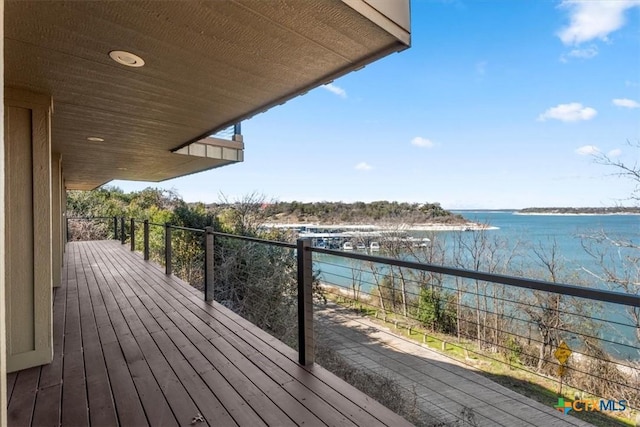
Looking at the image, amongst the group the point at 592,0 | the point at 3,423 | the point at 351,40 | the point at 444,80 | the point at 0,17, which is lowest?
the point at 3,423

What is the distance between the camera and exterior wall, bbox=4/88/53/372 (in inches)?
101

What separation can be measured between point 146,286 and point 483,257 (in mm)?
11344

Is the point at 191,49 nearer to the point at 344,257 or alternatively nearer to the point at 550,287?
the point at 344,257

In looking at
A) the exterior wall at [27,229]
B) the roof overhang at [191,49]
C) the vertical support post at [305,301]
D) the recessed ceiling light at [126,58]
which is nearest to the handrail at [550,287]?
the vertical support post at [305,301]

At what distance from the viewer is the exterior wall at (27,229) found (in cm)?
255

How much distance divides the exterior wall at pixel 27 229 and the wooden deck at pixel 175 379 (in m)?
0.23

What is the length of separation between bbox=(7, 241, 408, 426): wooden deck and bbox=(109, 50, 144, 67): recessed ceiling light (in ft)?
7.12

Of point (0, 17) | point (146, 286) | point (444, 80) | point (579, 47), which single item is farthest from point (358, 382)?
point (579, 47)

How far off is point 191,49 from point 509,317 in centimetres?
303

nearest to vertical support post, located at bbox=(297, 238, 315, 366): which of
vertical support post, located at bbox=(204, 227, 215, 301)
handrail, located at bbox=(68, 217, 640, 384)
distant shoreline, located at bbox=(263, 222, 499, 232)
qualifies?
handrail, located at bbox=(68, 217, 640, 384)

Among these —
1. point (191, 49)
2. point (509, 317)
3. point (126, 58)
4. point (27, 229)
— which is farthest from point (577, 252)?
point (27, 229)

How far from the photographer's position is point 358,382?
603 centimetres

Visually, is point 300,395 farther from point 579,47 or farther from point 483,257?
point 579,47

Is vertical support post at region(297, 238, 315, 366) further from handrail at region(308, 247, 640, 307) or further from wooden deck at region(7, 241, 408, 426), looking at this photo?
handrail at region(308, 247, 640, 307)
